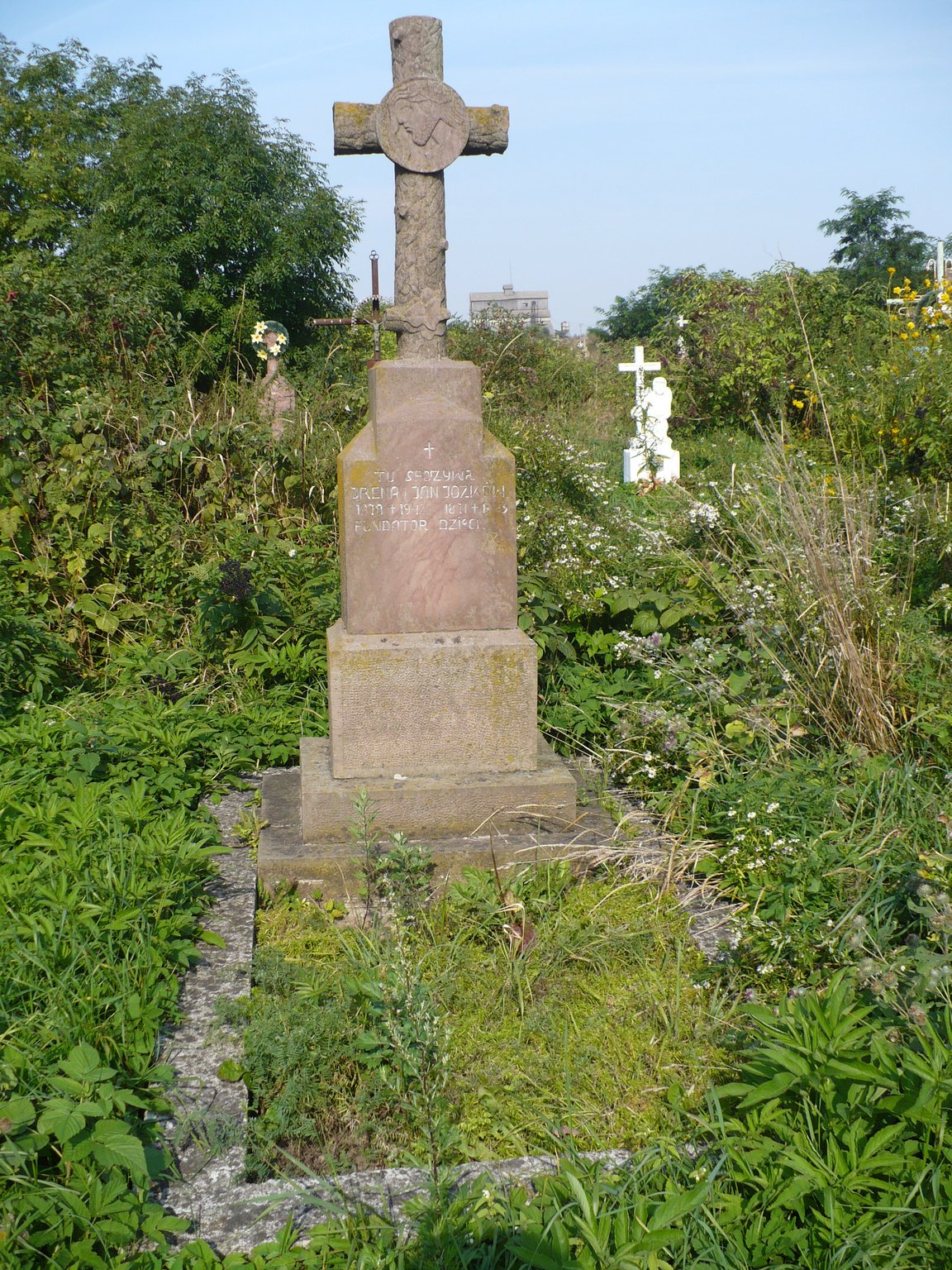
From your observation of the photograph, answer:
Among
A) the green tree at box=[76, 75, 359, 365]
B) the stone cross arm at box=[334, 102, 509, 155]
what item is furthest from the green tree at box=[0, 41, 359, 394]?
the stone cross arm at box=[334, 102, 509, 155]

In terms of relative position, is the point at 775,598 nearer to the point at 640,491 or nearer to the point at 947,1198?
the point at 947,1198

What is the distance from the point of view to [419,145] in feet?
12.1

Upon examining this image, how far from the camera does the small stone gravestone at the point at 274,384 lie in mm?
6820

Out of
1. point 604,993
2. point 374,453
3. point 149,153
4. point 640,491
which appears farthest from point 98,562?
point 149,153

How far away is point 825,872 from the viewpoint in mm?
2938

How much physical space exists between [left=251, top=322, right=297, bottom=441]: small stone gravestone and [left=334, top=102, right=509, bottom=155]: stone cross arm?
3066 millimetres

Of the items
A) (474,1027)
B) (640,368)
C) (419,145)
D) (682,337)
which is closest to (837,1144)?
(474,1027)

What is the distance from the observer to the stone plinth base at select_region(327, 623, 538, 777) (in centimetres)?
363

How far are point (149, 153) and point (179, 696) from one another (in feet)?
42.9

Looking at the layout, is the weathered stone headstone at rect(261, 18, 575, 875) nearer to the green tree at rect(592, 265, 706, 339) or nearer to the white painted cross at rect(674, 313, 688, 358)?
the white painted cross at rect(674, 313, 688, 358)

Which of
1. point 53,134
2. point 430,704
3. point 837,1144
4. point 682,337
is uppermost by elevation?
point 53,134

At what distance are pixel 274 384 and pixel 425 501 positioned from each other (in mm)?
3914

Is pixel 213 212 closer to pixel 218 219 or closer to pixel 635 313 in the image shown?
pixel 218 219

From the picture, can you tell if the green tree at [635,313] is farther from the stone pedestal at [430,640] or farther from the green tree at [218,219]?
the stone pedestal at [430,640]
